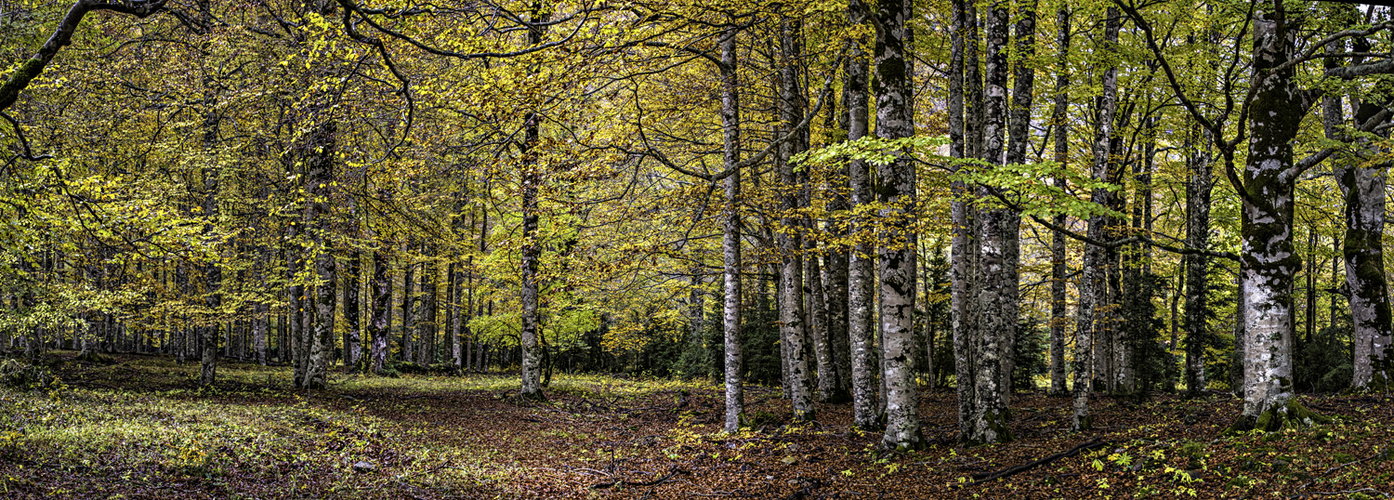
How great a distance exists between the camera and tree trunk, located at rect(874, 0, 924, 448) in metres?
9.51

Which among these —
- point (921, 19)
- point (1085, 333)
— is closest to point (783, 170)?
point (921, 19)

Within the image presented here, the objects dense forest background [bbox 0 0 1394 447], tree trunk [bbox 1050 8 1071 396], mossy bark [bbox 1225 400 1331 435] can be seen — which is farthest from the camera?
tree trunk [bbox 1050 8 1071 396]

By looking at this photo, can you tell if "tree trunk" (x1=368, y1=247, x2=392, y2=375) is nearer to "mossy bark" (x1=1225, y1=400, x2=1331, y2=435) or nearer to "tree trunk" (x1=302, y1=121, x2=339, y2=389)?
"tree trunk" (x1=302, y1=121, x2=339, y2=389)

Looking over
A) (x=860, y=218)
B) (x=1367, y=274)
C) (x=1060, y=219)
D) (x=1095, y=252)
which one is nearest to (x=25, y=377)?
(x=860, y=218)

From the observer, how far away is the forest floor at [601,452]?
675 centimetres

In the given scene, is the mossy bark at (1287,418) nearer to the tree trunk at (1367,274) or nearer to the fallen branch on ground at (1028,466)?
the fallen branch on ground at (1028,466)

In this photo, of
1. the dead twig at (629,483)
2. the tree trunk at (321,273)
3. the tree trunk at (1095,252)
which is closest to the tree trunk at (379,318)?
the tree trunk at (321,273)

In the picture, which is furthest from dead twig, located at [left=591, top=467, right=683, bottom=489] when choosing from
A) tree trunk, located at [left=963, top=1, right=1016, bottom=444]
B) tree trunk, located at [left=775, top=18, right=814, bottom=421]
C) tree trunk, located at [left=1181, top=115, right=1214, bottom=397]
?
tree trunk, located at [left=1181, top=115, right=1214, bottom=397]

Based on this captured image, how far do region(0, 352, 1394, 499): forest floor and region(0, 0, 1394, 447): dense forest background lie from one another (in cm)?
86

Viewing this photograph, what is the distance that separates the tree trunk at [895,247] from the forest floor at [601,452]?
1.97 ft

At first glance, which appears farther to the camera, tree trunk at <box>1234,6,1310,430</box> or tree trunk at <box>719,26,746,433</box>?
tree trunk at <box>719,26,746,433</box>

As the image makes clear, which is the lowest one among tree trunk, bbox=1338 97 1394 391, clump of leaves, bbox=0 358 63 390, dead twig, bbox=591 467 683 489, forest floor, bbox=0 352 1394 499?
dead twig, bbox=591 467 683 489

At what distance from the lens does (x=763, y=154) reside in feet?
37.4

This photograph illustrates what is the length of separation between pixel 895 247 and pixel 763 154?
3013mm
